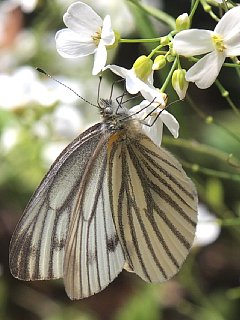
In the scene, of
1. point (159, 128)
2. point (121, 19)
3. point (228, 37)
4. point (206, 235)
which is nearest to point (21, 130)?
point (206, 235)

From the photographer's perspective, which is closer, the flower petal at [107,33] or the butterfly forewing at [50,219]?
the flower petal at [107,33]

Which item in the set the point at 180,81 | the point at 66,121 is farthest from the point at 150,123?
the point at 66,121

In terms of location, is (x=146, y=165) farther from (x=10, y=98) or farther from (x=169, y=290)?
(x=169, y=290)

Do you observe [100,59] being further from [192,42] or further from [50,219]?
[50,219]

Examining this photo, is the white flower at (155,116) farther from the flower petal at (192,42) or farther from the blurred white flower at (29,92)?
the blurred white flower at (29,92)

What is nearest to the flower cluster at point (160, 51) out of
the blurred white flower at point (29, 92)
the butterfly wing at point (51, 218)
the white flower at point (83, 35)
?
the white flower at point (83, 35)
